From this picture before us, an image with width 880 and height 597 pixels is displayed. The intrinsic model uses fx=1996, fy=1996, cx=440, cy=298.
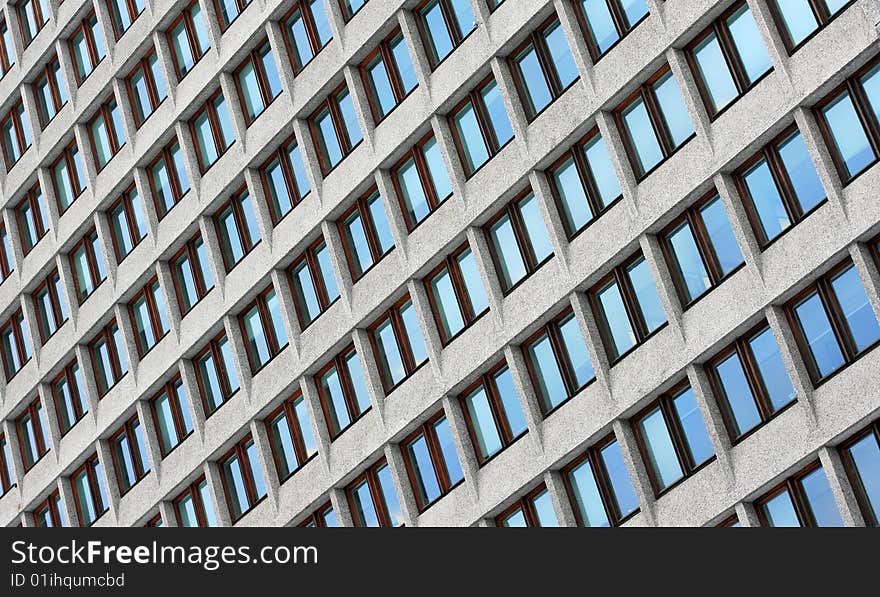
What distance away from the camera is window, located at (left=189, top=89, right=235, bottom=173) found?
2103 inches

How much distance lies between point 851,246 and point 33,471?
96.7 ft

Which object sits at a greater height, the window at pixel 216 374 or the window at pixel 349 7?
the window at pixel 349 7

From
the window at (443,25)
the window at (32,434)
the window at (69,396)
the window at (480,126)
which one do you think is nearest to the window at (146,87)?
the window at (69,396)

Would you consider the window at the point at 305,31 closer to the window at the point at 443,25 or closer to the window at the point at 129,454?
the window at the point at 443,25

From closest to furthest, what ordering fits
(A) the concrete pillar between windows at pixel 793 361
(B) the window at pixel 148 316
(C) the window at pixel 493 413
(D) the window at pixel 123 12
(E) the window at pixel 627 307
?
(A) the concrete pillar between windows at pixel 793 361 < (E) the window at pixel 627 307 < (C) the window at pixel 493 413 < (B) the window at pixel 148 316 < (D) the window at pixel 123 12

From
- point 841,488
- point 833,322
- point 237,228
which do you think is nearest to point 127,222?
point 237,228

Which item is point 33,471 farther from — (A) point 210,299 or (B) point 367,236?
(B) point 367,236

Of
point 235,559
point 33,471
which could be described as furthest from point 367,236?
point 235,559

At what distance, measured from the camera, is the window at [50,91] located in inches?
2389

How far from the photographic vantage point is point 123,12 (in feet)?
191

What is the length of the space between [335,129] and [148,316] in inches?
369

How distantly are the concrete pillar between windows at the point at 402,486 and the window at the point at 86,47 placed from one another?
1836 cm

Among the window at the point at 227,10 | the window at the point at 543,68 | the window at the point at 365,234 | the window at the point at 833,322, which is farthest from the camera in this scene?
the window at the point at 227,10

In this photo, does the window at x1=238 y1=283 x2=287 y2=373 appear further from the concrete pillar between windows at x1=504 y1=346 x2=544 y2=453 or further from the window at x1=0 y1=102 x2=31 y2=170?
the window at x1=0 y1=102 x2=31 y2=170
